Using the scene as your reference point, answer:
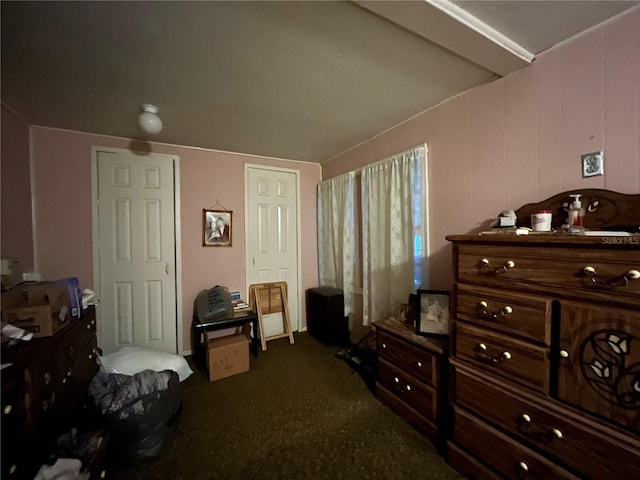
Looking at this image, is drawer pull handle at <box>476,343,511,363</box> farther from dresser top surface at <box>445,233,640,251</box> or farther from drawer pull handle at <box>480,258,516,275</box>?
dresser top surface at <box>445,233,640,251</box>

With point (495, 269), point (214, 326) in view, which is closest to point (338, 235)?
point (214, 326)

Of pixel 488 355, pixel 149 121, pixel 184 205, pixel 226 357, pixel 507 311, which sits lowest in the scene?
pixel 226 357

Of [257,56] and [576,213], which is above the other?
[257,56]

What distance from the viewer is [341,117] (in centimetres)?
218

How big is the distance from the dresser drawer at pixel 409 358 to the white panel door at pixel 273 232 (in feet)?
5.58

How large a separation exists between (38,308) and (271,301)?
85.3 inches

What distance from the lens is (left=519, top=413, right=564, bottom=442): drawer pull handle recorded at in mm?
1030

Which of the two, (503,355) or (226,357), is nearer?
(503,355)

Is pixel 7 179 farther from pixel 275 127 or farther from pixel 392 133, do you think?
pixel 392 133

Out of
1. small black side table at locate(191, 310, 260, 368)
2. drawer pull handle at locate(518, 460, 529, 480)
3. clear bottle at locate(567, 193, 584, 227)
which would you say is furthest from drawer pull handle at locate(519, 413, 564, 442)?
small black side table at locate(191, 310, 260, 368)

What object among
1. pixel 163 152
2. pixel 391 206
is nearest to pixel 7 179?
pixel 163 152

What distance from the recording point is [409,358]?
67.2 inches

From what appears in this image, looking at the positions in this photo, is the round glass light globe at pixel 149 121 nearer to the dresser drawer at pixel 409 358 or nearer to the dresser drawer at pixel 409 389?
the dresser drawer at pixel 409 358

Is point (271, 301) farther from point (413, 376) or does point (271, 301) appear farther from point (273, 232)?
point (413, 376)
